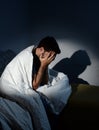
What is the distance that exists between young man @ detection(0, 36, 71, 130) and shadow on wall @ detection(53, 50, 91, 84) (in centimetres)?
49

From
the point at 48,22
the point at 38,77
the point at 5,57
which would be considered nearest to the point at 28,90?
the point at 38,77

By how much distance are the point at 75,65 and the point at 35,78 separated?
2.12 feet

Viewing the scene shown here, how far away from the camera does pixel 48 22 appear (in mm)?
→ 2498

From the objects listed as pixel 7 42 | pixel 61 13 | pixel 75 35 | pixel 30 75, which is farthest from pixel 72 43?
pixel 30 75

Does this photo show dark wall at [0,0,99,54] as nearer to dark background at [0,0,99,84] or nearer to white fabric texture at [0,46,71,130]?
dark background at [0,0,99,84]

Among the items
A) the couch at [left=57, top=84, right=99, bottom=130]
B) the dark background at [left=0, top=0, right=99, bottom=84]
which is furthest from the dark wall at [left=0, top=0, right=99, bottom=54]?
Answer: the couch at [left=57, top=84, right=99, bottom=130]

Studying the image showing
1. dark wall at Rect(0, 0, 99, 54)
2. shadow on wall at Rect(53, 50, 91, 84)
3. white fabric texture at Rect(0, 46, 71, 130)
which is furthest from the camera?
shadow on wall at Rect(53, 50, 91, 84)

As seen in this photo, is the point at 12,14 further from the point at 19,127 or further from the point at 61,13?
the point at 19,127

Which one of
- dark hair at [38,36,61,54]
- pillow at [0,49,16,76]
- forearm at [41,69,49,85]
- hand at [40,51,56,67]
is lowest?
forearm at [41,69,49,85]

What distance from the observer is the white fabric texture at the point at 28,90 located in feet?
5.45

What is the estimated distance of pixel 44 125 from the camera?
166 cm

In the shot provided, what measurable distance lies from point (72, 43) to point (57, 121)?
82 centimetres

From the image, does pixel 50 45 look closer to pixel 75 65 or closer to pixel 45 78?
pixel 45 78

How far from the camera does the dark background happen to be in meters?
2.30
